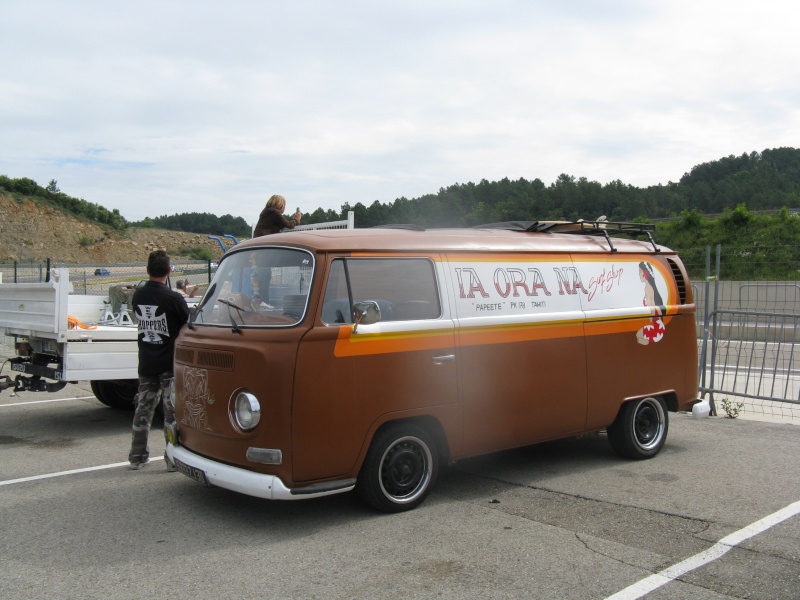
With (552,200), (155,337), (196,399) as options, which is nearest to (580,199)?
(552,200)

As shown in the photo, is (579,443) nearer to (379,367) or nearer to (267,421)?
(379,367)

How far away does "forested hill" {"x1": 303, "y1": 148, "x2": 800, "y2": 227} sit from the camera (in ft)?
53.9

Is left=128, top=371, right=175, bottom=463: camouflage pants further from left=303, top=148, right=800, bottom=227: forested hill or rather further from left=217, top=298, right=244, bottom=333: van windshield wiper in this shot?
left=303, top=148, right=800, bottom=227: forested hill

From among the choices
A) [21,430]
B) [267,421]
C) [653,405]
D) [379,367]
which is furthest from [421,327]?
[21,430]

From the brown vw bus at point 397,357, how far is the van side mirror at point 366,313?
13 mm

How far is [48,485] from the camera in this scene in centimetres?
634

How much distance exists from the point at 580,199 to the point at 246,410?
96.8 ft

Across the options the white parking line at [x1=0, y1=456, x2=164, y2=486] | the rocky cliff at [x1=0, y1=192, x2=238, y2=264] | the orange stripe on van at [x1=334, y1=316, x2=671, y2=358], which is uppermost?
the rocky cliff at [x1=0, y1=192, x2=238, y2=264]

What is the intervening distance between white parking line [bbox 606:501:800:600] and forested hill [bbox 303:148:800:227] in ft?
17.8

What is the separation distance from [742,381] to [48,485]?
9.21 meters

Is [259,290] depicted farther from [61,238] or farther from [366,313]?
[61,238]

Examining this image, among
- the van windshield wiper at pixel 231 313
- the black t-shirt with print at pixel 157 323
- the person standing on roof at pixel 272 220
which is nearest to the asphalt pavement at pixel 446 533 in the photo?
the black t-shirt with print at pixel 157 323

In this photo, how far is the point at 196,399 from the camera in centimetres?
546

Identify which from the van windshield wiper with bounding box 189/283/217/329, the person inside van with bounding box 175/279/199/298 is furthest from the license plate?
the person inside van with bounding box 175/279/199/298
